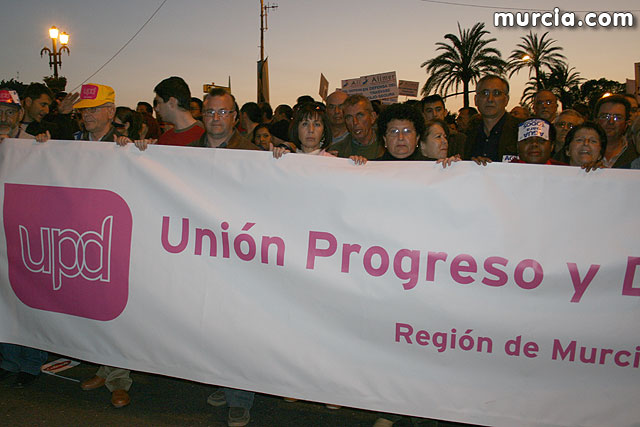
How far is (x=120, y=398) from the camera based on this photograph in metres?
3.64

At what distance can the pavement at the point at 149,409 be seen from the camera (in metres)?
3.44

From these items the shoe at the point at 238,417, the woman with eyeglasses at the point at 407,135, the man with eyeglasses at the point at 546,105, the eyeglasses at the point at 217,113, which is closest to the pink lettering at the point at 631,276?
the woman with eyeglasses at the point at 407,135

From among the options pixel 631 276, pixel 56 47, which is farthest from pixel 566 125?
pixel 56 47

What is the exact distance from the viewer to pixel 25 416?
346 cm

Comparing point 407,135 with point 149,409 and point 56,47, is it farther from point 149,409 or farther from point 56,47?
point 56,47

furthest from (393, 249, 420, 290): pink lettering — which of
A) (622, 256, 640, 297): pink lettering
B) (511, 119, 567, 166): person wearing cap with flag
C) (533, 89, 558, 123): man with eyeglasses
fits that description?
(533, 89, 558, 123): man with eyeglasses

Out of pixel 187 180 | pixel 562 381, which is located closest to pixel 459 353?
pixel 562 381

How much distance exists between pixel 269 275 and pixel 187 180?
2.65 ft

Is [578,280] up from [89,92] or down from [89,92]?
down

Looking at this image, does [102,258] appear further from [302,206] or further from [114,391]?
[302,206]

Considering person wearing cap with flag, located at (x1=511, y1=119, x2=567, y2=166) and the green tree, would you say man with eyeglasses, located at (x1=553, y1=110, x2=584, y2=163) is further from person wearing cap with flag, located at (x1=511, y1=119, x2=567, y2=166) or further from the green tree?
person wearing cap with flag, located at (x1=511, y1=119, x2=567, y2=166)

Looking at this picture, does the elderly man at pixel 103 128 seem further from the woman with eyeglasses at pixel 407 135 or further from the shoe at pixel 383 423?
the woman with eyeglasses at pixel 407 135

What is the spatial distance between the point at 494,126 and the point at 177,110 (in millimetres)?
2595

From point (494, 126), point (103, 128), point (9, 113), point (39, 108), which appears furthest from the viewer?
point (39, 108)
